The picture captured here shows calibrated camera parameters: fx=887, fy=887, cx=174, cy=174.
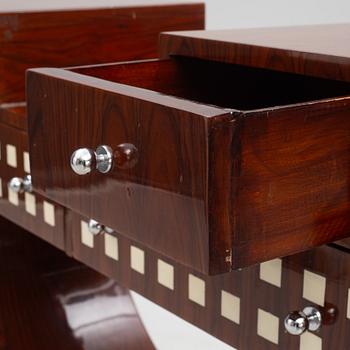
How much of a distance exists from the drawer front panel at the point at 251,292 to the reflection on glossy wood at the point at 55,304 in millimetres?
535

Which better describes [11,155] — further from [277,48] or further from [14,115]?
[277,48]

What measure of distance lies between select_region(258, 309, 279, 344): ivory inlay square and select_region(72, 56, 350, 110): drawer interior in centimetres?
21

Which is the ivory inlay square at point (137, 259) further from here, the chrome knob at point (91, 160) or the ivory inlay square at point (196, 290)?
the chrome knob at point (91, 160)

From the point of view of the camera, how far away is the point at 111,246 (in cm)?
98

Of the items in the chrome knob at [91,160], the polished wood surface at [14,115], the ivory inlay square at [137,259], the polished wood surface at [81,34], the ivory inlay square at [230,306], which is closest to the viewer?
the chrome knob at [91,160]

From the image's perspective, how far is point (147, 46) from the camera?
1312mm

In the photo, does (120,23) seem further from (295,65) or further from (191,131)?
(191,131)

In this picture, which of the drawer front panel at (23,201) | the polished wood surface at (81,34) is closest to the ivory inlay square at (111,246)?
the drawer front panel at (23,201)

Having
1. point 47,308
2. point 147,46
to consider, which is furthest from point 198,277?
point 47,308

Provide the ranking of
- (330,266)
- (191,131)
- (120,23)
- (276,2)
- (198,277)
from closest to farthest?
(191,131), (330,266), (198,277), (120,23), (276,2)

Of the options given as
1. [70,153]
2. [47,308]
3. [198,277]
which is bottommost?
[47,308]

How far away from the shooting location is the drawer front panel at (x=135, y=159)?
0.60 metres

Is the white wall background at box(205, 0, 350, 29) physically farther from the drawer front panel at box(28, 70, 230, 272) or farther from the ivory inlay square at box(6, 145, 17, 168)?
the drawer front panel at box(28, 70, 230, 272)

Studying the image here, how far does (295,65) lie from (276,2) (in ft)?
2.53
